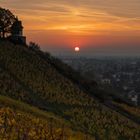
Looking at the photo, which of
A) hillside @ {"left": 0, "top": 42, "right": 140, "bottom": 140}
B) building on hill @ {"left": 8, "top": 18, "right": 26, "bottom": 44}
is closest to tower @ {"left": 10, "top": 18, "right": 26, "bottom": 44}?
building on hill @ {"left": 8, "top": 18, "right": 26, "bottom": 44}

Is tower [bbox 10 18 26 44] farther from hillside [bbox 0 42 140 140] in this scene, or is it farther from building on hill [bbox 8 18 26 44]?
hillside [bbox 0 42 140 140]

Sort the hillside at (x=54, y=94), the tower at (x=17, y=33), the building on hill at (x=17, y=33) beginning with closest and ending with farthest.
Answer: the hillside at (x=54, y=94) < the building on hill at (x=17, y=33) < the tower at (x=17, y=33)

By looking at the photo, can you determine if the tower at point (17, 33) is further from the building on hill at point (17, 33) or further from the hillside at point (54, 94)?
the hillside at point (54, 94)

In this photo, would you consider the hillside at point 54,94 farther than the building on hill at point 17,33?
No

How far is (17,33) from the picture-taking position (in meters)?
124

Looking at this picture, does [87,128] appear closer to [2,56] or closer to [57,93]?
[57,93]

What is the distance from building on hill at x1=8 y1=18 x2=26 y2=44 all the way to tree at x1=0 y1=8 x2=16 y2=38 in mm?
1218

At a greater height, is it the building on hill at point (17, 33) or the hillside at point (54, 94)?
the building on hill at point (17, 33)

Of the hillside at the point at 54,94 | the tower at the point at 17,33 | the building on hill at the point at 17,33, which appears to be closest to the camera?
the hillside at the point at 54,94

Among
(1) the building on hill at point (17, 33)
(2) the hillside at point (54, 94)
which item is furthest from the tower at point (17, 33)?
(2) the hillside at point (54, 94)

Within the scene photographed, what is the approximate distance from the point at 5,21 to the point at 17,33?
13.4 ft

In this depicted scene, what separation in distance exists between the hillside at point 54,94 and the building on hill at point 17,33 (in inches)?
265

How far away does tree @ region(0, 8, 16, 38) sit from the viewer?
4812 inches

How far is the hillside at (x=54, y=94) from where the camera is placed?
218 feet
